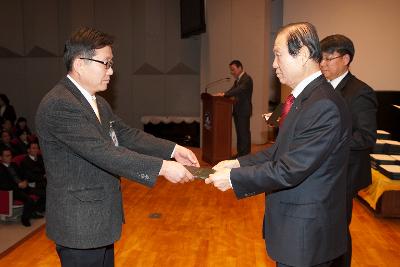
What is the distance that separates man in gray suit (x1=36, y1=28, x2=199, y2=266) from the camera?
1625 mm

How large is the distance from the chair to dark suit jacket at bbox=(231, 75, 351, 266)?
3.25 metres

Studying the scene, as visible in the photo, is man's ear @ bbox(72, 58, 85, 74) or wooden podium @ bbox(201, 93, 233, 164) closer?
man's ear @ bbox(72, 58, 85, 74)

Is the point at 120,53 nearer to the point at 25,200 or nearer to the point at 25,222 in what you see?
the point at 25,200

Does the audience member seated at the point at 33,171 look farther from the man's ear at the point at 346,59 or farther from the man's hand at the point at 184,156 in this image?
the man's ear at the point at 346,59

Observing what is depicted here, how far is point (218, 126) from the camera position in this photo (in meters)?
6.17

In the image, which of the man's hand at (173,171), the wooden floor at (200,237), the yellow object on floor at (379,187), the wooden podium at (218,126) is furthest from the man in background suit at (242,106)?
the man's hand at (173,171)

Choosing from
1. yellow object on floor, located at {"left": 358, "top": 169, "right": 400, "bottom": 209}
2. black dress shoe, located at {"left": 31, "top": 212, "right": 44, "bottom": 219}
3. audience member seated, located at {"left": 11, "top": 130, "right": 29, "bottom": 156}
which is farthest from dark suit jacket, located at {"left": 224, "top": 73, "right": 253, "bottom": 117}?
black dress shoe, located at {"left": 31, "top": 212, "right": 44, "bottom": 219}

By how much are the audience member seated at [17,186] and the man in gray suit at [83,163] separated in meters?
2.75

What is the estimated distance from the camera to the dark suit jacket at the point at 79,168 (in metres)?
1.62

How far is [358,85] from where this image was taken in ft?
7.72

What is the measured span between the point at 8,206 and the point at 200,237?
2.01 m

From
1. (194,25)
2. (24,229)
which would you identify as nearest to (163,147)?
(24,229)

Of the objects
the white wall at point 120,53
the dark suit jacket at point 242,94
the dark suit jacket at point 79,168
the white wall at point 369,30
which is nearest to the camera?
the dark suit jacket at point 79,168

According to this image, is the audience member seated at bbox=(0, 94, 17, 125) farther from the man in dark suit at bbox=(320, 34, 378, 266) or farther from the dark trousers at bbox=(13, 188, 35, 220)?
the man in dark suit at bbox=(320, 34, 378, 266)
